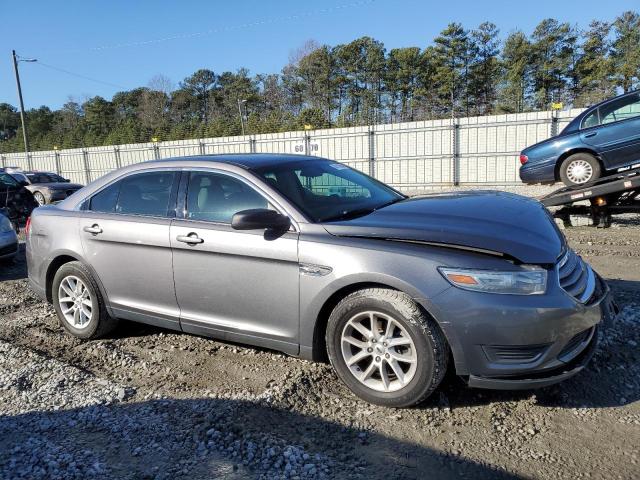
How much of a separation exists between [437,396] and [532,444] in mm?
645

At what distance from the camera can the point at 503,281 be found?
2.79 m

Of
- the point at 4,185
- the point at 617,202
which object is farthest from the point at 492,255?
the point at 4,185

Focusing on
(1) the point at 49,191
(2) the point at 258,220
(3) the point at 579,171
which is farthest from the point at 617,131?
(1) the point at 49,191

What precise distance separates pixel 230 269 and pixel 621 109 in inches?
315

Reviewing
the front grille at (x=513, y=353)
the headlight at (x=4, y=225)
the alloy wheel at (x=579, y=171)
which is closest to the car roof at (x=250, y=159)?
the front grille at (x=513, y=353)

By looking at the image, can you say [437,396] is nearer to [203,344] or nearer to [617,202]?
[203,344]

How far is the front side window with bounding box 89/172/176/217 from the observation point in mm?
4102

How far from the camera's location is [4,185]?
11.2 m

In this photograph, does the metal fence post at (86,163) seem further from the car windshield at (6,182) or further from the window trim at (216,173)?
the window trim at (216,173)

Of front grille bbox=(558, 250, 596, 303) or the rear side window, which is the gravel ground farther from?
the rear side window

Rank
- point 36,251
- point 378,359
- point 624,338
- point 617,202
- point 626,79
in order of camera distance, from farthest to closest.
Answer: point 626,79 < point 617,202 < point 36,251 < point 624,338 < point 378,359

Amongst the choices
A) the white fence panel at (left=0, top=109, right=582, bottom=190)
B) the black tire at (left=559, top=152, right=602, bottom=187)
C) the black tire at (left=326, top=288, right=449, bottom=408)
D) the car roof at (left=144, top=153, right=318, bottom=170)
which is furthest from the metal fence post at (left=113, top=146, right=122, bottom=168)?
the black tire at (left=326, top=288, right=449, bottom=408)

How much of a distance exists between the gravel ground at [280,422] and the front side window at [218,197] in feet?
3.78

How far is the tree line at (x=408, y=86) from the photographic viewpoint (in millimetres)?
40375
